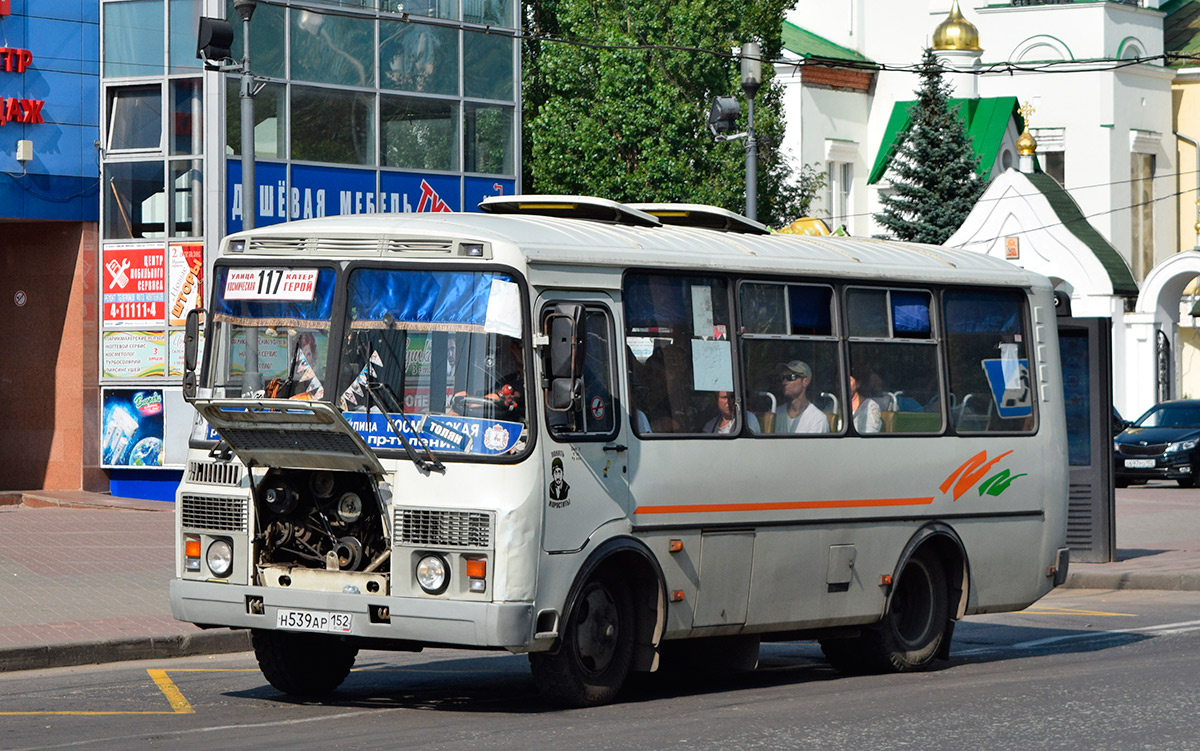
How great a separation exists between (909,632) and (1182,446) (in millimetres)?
23186

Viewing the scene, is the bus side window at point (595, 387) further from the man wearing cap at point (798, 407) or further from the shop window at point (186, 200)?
the shop window at point (186, 200)

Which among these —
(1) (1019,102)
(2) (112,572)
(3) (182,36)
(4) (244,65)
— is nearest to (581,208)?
(2) (112,572)

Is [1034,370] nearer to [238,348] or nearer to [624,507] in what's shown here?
[624,507]

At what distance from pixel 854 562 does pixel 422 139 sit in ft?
59.5

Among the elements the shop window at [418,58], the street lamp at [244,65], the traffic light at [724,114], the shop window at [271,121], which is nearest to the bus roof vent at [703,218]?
the street lamp at [244,65]

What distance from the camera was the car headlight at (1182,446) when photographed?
1314 inches

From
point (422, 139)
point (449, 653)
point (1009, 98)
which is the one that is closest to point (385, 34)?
point (422, 139)

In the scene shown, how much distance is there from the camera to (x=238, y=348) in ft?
32.4

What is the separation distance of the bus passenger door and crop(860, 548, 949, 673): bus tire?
2.74 metres

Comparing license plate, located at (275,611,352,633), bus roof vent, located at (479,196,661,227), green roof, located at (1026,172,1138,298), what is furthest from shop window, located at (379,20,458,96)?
green roof, located at (1026,172,1138,298)

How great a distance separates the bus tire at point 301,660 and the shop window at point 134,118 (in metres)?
16.8

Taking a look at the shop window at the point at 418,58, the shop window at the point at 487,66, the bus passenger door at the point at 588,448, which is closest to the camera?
the bus passenger door at the point at 588,448

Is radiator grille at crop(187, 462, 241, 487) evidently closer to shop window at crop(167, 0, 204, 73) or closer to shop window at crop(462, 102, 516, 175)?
shop window at crop(167, 0, 204, 73)

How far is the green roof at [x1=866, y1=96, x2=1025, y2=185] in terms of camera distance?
57719 mm
